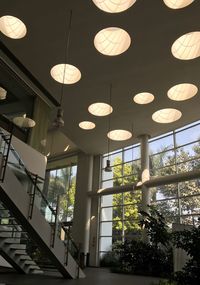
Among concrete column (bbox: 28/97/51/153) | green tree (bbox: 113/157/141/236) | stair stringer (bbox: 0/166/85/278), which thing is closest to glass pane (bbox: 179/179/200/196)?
green tree (bbox: 113/157/141/236)

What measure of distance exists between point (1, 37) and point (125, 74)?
5.37 metres

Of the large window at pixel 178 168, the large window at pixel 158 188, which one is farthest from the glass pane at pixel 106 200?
the large window at pixel 178 168

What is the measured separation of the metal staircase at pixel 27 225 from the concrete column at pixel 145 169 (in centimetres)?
760

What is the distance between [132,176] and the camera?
2094 cm

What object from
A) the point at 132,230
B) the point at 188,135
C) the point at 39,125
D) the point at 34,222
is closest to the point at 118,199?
the point at 132,230

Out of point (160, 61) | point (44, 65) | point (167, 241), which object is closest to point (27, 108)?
point (44, 65)

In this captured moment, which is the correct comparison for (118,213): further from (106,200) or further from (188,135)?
(188,135)

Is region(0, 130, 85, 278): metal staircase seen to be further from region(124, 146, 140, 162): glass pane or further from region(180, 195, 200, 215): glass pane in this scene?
region(124, 146, 140, 162): glass pane

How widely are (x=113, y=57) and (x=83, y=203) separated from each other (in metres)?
13.3

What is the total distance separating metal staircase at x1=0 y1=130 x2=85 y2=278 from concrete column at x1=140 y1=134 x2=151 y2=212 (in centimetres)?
760

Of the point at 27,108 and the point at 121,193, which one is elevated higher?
the point at 27,108

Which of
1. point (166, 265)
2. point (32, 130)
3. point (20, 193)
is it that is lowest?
point (166, 265)

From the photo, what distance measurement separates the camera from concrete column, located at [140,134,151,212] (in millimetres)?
17609

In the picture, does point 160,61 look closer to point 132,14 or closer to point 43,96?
point 132,14
